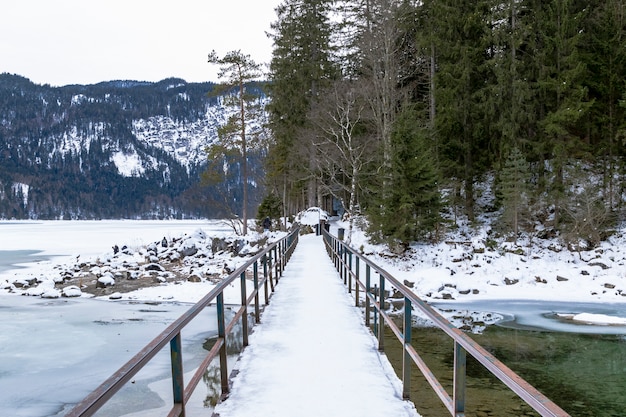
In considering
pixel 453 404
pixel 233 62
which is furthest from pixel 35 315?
pixel 233 62

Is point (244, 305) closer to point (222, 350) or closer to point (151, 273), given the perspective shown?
point (222, 350)

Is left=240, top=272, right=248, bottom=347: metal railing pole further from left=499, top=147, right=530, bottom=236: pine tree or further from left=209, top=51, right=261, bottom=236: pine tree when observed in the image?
left=209, top=51, right=261, bottom=236: pine tree

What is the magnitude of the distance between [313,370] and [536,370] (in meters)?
5.82

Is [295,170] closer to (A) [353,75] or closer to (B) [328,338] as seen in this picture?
(A) [353,75]

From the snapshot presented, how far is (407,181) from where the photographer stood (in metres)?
21.2

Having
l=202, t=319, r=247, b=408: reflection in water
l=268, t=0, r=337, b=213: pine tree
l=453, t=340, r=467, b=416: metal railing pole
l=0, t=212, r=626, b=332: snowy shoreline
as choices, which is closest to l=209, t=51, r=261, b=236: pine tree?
l=268, t=0, r=337, b=213: pine tree

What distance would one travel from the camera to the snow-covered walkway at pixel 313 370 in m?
4.18

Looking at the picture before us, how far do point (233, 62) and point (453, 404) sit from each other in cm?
3735

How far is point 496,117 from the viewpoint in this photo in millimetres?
25188

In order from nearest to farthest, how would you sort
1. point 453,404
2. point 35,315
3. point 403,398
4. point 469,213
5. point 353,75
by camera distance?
point 453,404, point 403,398, point 35,315, point 469,213, point 353,75

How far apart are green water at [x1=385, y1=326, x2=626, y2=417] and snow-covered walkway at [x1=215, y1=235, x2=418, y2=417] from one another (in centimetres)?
173

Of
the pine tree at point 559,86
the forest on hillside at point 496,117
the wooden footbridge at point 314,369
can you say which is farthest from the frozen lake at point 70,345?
the pine tree at point 559,86

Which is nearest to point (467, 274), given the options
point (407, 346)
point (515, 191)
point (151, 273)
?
point (515, 191)

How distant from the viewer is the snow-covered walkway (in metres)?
4.18
